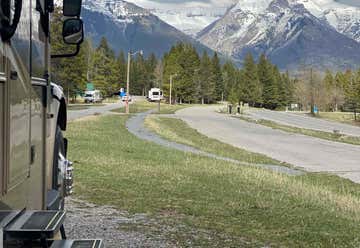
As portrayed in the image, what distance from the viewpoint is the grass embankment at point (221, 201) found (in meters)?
8.09

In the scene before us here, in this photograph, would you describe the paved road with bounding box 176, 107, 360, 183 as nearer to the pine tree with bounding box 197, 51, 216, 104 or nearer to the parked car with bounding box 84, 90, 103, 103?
the parked car with bounding box 84, 90, 103, 103

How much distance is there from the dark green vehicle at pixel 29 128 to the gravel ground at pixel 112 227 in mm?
2124

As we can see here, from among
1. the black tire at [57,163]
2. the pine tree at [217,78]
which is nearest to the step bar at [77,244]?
the black tire at [57,163]

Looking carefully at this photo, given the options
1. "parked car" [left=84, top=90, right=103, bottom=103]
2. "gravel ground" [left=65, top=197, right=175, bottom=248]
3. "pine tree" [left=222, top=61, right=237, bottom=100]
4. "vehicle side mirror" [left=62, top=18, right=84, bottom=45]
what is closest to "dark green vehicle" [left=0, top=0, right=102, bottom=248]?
"vehicle side mirror" [left=62, top=18, right=84, bottom=45]

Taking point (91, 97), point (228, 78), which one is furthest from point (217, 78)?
point (91, 97)

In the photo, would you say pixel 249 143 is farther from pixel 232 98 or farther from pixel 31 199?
pixel 232 98

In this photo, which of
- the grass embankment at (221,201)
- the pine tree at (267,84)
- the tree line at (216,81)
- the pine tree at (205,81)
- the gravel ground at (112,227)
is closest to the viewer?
the gravel ground at (112,227)

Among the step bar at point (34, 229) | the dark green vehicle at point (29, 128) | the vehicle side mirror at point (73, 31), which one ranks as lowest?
the step bar at point (34, 229)

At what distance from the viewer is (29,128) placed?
3.99 metres

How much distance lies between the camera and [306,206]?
36.2ft

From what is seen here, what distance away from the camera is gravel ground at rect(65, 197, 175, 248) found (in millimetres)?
7566

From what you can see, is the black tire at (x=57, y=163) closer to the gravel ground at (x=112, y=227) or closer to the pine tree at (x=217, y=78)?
the gravel ground at (x=112, y=227)

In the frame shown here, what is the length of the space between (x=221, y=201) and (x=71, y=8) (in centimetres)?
668

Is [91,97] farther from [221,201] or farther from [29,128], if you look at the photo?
[29,128]
